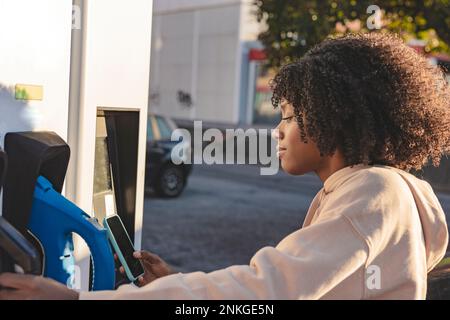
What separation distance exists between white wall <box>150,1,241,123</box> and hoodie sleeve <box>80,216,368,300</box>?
24.3 m

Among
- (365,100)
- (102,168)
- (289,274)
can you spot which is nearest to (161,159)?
(102,168)

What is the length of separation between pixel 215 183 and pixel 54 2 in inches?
419

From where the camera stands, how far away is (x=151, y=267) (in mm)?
1830

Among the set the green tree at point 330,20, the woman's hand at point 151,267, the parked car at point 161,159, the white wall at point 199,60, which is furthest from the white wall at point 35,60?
the white wall at point 199,60

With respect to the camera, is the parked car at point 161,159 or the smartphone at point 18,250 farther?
the parked car at point 161,159

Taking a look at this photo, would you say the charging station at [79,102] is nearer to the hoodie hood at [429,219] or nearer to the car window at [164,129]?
the hoodie hood at [429,219]

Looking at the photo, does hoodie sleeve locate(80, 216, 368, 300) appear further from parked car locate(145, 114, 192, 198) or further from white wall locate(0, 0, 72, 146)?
parked car locate(145, 114, 192, 198)

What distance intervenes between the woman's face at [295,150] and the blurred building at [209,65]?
22947 mm

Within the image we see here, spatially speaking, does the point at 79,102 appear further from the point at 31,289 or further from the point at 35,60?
the point at 31,289

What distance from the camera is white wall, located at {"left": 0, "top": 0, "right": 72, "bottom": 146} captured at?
5.13ft

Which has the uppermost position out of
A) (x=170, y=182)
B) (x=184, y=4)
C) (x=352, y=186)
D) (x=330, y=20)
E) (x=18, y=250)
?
(x=184, y=4)

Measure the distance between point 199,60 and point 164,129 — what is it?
17469mm

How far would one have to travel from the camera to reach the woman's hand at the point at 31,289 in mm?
1234

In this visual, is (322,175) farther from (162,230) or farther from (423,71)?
(162,230)
